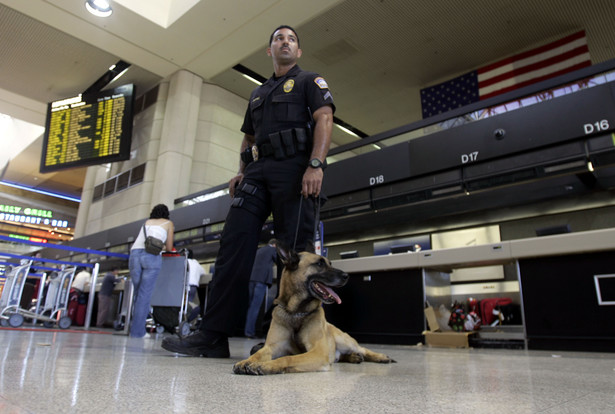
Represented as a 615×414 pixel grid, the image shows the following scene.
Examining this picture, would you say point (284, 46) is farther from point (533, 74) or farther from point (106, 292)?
point (106, 292)

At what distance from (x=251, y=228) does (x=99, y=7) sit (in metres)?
8.23

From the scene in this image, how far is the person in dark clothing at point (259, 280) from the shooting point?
18.4ft

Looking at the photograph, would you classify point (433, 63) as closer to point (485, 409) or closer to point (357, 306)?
point (357, 306)

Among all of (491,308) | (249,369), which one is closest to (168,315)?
(491,308)

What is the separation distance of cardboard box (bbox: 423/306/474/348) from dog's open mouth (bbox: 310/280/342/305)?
2.64m

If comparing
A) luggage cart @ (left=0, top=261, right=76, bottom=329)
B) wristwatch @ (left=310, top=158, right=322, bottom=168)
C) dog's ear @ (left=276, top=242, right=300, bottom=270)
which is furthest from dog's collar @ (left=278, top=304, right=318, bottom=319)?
luggage cart @ (left=0, top=261, right=76, bottom=329)

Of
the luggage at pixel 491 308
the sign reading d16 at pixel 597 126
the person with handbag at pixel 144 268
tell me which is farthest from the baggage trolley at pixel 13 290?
the sign reading d16 at pixel 597 126

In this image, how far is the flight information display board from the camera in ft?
31.7

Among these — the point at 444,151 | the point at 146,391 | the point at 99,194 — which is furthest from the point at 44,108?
the point at 146,391

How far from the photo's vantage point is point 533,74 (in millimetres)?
7879

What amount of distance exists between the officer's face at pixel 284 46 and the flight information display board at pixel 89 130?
8115mm

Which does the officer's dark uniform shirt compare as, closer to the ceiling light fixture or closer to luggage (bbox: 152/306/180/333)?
luggage (bbox: 152/306/180/333)

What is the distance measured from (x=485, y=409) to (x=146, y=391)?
87 cm

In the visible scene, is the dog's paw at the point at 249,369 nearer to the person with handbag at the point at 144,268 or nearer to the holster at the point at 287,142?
the holster at the point at 287,142
